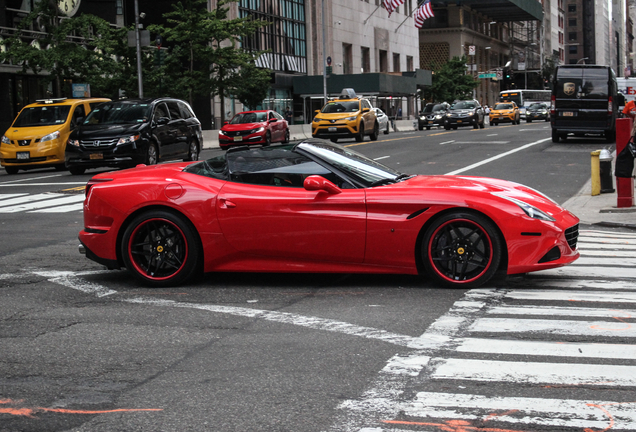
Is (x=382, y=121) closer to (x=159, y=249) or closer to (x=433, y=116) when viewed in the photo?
(x=433, y=116)

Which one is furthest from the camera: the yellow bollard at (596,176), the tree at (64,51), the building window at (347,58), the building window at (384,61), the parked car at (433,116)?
the building window at (384,61)

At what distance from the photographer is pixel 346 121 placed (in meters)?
34.4

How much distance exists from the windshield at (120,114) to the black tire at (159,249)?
14.0m

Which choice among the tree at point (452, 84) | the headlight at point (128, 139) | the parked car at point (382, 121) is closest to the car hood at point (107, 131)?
the headlight at point (128, 139)

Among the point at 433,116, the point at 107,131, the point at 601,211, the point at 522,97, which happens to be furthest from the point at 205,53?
the point at 522,97

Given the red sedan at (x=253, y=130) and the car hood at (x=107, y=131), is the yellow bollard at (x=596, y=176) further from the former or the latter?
the red sedan at (x=253, y=130)

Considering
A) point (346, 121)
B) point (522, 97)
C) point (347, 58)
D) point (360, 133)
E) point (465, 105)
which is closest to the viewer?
point (346, 121)

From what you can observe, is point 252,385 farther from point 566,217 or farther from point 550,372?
point 566,217

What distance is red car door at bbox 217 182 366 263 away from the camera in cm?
714

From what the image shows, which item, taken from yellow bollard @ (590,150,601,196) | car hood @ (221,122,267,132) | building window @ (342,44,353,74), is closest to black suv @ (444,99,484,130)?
car hood @ (221,122,267,132)

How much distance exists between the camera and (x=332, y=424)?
398 centimetres

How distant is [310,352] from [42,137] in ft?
65.6

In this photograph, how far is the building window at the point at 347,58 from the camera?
79463mm

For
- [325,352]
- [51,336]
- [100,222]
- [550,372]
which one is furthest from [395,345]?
[100,222]
